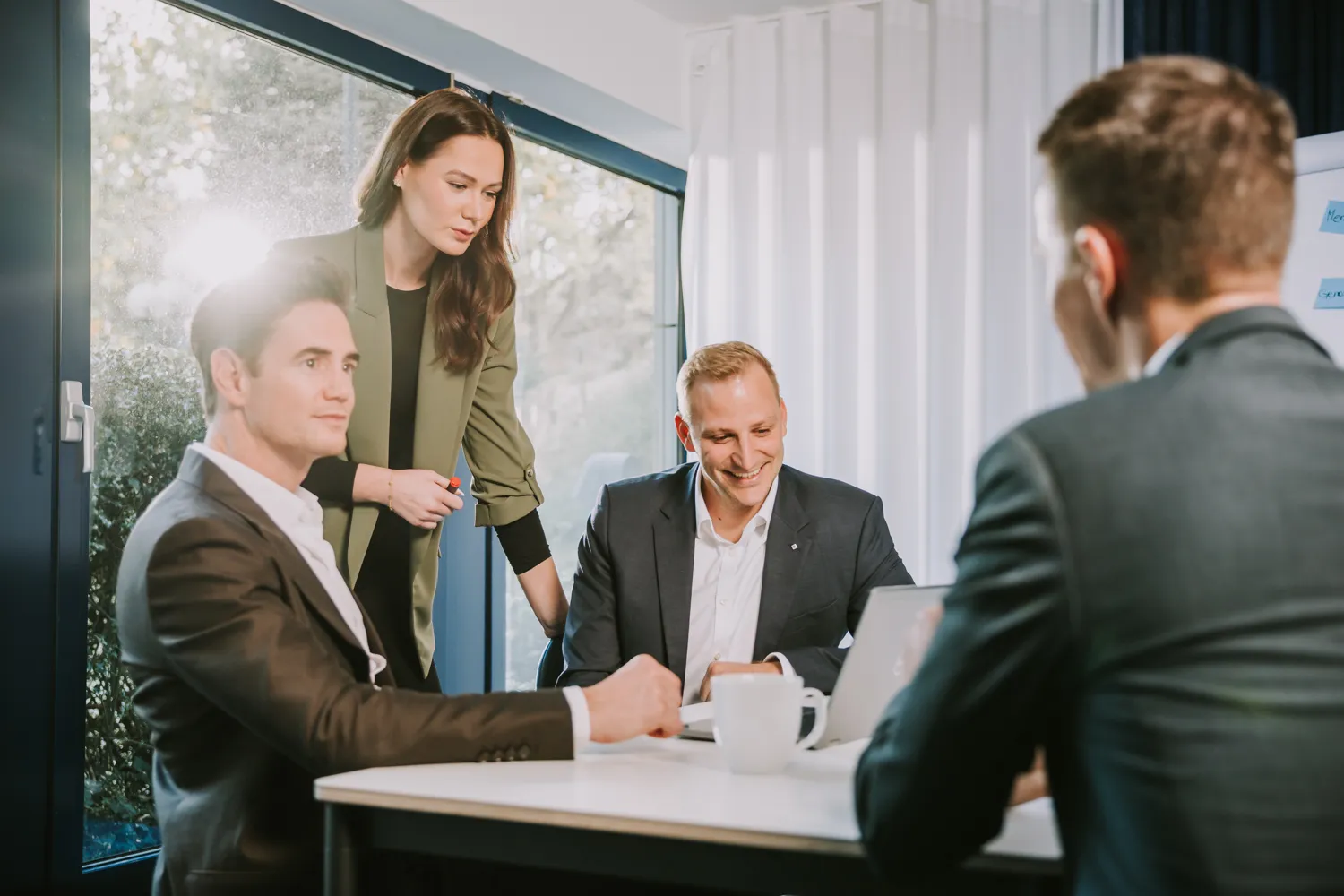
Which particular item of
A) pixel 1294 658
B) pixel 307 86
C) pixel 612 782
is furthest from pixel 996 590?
pixel 307 86

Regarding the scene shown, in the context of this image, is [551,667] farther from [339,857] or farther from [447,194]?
[339,857]

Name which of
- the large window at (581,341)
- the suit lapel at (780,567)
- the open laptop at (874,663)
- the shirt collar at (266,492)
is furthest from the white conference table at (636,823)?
the large window at (581,341)

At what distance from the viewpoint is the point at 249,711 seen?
1.45 m

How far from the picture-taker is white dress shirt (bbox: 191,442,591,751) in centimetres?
162

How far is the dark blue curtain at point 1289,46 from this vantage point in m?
3.36

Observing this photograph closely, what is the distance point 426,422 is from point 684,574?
2.10ft

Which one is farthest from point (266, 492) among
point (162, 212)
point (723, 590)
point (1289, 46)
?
point (1289, 46)

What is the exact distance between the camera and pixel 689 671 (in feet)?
8.34

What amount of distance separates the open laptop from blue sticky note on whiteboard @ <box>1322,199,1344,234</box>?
2.19 m

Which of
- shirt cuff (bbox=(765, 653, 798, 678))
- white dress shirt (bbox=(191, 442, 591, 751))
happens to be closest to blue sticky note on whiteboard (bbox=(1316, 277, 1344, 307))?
shirt cuff (bbox=(765, 653, 798, 678))

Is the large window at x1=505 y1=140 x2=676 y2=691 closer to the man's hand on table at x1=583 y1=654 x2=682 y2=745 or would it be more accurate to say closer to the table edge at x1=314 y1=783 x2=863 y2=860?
the man's hand on table at x1=583 y1=654 x2=682 y2=745

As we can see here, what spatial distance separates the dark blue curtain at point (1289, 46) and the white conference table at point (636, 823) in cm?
270

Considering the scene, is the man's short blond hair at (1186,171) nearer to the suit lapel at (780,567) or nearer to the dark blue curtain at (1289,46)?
the suit lapel at (780,567)

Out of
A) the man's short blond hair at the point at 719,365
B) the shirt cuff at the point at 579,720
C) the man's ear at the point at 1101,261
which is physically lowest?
the shirt cuff at the point at 579,720
